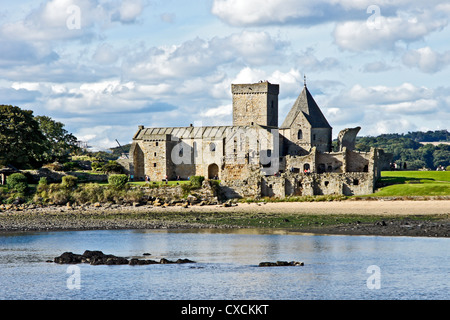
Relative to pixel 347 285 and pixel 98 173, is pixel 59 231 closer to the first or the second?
pixel 347 285

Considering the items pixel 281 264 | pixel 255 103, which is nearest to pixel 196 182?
pixel 255 103

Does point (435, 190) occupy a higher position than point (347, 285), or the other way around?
point (435, 190)

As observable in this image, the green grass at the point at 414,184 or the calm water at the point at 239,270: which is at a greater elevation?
the green grass at the point at 414,184

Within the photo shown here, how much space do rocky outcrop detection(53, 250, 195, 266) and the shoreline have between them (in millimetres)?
11773

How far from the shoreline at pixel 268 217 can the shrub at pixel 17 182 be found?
5.20m

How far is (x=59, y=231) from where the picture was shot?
40938 millimetres

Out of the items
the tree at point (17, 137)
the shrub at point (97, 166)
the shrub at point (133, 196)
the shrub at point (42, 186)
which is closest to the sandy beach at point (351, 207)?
the shrub at point (133, 196)

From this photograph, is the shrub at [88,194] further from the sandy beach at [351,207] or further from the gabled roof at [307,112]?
the gabled roof at [307,112]

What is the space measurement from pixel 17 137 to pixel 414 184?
1379 inches

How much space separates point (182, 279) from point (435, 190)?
2781 cm

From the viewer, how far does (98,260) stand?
29062 millimetres

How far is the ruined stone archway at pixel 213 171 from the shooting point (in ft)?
229

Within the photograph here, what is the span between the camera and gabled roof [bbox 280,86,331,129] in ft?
211
